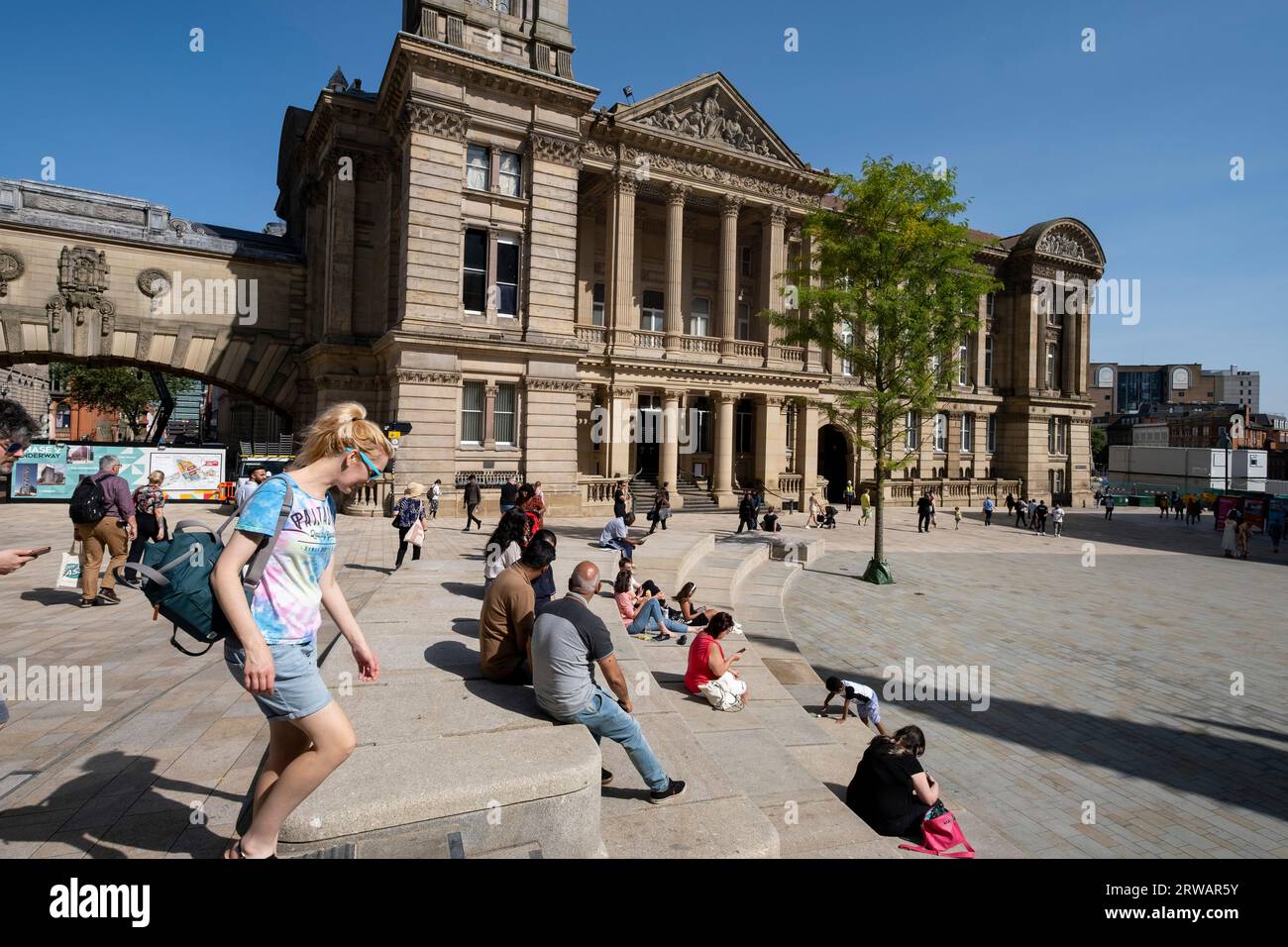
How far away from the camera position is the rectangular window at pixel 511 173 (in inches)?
929

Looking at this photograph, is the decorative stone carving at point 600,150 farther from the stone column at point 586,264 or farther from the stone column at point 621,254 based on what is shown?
the stone column at point 586,264

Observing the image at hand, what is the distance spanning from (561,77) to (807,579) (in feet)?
64.4

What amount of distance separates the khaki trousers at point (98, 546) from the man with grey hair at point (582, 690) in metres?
8.93

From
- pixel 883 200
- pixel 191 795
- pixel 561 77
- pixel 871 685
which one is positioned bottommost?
pixel 871 685

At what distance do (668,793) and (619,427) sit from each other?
24.8m

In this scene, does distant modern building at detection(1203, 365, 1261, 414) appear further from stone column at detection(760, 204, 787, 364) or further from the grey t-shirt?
the grey t-shirt

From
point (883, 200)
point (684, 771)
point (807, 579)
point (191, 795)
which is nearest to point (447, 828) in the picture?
point (684, 771)

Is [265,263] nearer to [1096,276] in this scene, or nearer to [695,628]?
[695,628]

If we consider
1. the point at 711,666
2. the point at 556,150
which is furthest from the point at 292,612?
the point at 556,150

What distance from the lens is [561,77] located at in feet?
77.9

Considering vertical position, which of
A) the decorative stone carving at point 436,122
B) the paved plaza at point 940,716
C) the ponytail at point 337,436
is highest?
the decorative stone carving at point 436,122

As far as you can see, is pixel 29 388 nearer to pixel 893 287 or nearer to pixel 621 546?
pixel 621 546

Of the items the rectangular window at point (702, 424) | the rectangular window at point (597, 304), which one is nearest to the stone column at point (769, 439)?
the rectangular window at point (702, 424)

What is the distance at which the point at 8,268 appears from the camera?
2356 centimetres
